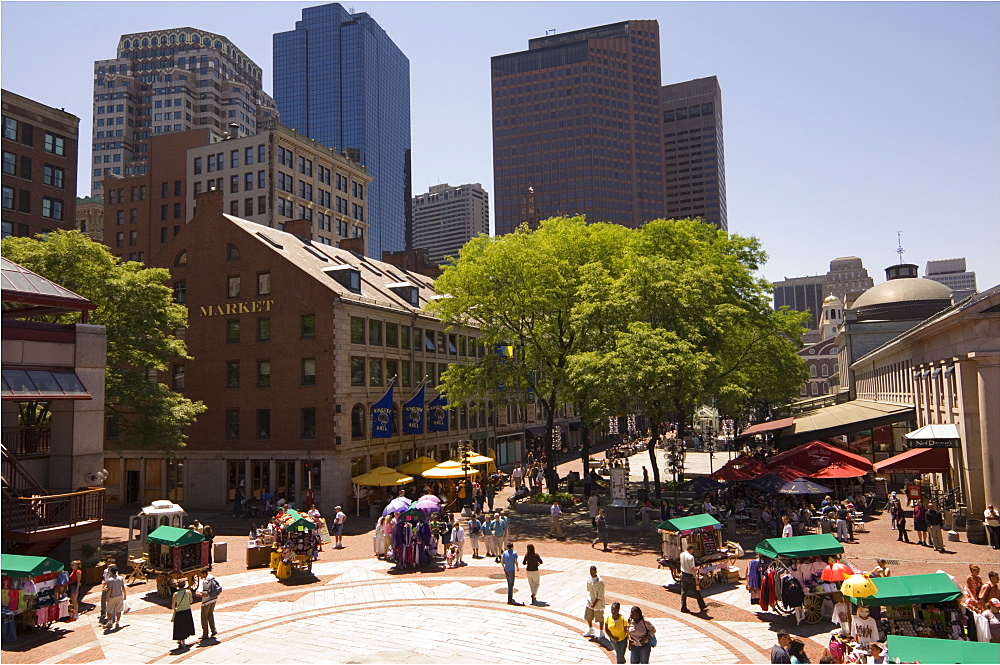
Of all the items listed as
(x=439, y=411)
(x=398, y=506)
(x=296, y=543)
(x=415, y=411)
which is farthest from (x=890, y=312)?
(x=296, y=543)

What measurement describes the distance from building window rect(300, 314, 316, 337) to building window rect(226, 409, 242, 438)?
6429 millimetres

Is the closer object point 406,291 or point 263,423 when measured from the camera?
point 263,423

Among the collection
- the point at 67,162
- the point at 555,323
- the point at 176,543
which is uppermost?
the point at 67,162

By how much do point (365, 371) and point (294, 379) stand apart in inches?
159

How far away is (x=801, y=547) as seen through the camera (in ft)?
59.4

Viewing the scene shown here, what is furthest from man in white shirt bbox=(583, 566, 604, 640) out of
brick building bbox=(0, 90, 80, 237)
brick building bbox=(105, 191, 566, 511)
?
brick building bbox=(0, 90, 80, 237)

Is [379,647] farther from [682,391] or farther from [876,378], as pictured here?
[876,378]

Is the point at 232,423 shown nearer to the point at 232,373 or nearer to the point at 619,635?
the point at 232,373

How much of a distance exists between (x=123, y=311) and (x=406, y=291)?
66.2 ft

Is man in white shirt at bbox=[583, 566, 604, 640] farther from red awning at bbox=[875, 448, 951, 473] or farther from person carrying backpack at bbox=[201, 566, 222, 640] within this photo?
red awning at bbox=[875, 448, 951, 473]

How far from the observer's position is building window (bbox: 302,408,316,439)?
130 ft

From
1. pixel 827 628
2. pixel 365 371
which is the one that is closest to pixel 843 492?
pixel 827 628

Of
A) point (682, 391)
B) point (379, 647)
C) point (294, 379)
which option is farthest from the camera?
point (294, 379)

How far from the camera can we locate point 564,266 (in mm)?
38094
